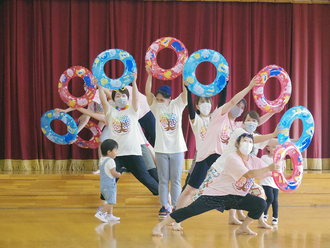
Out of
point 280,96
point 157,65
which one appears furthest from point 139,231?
point 280,96

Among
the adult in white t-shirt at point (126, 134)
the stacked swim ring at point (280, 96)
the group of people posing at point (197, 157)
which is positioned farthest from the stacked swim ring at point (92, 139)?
the stacked swim ring at point (280, 96)

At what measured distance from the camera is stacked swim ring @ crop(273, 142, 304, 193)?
3.22 meters

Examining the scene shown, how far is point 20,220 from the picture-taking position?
4.08 metres

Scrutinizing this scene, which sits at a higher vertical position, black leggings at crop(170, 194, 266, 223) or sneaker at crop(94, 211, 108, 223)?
black leggings at crop(170, 194, 266, 223)

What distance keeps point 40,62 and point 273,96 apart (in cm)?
363

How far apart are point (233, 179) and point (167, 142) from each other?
105 cm

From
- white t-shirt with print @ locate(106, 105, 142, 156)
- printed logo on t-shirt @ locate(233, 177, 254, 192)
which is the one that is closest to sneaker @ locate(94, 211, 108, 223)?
white t-shirt with print @ locate(106, 105, 142, 156)

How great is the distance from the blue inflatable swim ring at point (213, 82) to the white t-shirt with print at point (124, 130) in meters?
0.85

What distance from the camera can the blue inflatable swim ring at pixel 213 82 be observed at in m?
3.73

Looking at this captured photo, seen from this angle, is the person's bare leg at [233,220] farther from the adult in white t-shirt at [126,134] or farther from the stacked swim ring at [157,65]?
the stacked swim ring at [157,65]

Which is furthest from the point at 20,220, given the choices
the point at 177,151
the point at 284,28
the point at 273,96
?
the point at 284,28

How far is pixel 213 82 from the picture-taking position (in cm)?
376

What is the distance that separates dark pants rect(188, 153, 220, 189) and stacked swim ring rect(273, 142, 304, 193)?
1.98ft

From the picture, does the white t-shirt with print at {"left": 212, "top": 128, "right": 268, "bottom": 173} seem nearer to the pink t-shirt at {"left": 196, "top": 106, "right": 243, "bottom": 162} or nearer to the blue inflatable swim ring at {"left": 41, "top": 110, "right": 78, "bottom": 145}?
the pink t-shirt at {"left": 196, "top": 106, "right": 243, "bottom": 162}
